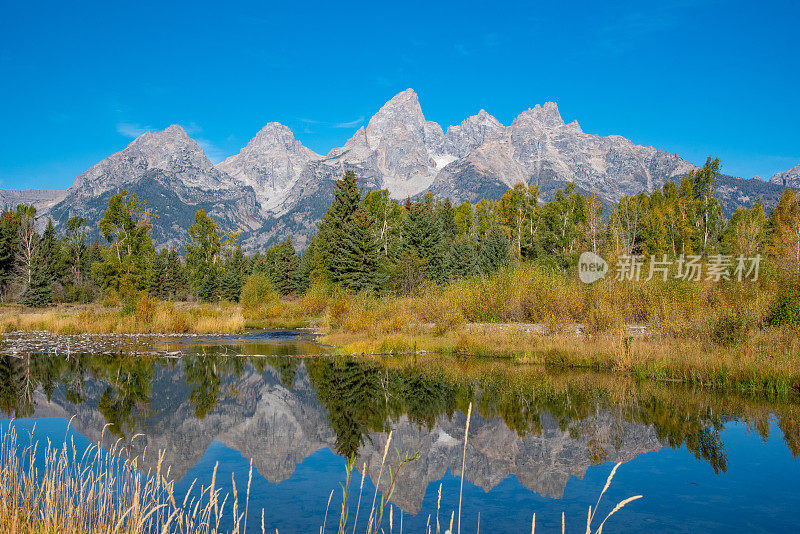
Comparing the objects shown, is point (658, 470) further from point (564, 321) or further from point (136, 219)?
point (136, 219)

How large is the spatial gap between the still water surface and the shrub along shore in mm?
1368

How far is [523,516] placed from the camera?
7.38 metres

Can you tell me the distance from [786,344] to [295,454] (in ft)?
47.6

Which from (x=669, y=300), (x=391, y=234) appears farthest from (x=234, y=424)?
(x=391, y=234)

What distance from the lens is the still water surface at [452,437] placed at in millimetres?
7680

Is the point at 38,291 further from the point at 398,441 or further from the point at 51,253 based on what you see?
the point at 398,441

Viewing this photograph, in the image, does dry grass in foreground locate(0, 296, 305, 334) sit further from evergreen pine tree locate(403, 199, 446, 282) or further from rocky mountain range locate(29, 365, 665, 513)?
evergreen pine tree locate(403, 199, 446, 282)

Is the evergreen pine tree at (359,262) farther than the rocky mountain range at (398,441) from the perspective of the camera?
Yes

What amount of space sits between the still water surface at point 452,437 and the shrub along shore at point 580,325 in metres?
1.37
